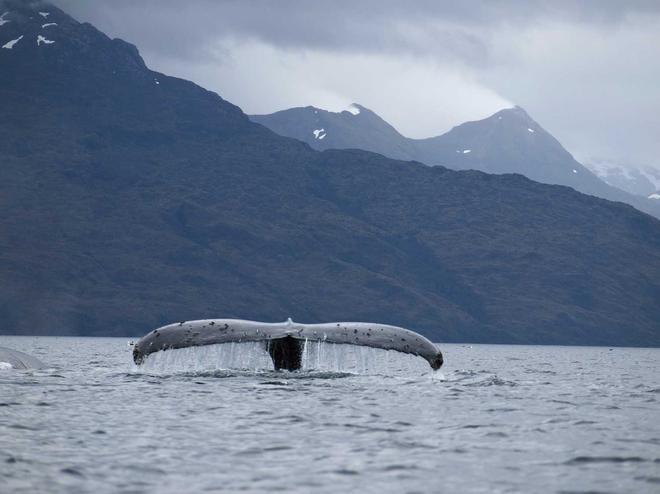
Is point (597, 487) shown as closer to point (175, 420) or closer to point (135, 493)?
point (135, 493)

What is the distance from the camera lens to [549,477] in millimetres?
10508

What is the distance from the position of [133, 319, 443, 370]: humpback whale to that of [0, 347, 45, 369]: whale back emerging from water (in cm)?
798

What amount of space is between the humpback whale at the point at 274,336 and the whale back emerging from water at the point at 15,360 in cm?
798

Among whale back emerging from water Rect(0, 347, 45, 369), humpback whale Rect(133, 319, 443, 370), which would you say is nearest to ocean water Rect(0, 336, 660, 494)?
humpback whale Rect(133, 319, 443, 370)

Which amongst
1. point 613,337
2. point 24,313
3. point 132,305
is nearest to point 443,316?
point 613,337

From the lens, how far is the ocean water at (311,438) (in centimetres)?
1015

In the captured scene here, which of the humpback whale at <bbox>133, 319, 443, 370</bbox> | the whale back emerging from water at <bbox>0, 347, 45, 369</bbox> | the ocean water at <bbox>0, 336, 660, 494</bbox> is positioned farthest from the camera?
the whale back emerging from water at <bbox>0, 347, 45, 369</bbox>

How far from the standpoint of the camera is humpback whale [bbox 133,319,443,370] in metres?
16.2

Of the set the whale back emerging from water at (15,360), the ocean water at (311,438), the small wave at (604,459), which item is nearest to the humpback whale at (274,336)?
the ocean water at (311,438)

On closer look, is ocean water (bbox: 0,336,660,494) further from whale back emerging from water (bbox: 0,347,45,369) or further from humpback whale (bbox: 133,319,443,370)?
whale back emerging from water (bbox: 0,347,45,369)

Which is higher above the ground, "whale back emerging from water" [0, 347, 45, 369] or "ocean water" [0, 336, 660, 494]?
"whale back emerging from water" [0, 347, 45, 369]

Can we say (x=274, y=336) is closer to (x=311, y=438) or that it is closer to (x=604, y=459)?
(x=311, y=438)

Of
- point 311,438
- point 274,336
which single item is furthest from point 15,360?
point 311,438

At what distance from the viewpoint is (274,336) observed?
16531mm
